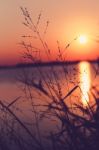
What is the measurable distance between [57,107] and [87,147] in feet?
1.04

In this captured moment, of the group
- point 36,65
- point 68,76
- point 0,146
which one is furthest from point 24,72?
point 0,146

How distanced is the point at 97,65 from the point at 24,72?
1.57 ft

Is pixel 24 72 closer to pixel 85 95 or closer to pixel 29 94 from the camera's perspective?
pixel 29 94

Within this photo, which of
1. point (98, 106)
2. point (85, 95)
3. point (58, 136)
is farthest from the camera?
point (85, 95)

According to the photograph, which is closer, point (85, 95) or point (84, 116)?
point (84, 116)

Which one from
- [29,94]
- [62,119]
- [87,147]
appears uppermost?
[29,94]

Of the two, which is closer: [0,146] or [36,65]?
[36,65]

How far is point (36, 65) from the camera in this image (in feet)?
8.72

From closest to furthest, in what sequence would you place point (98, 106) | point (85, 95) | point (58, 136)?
point (98, 106) → point (58, 136) → point (85, 95)

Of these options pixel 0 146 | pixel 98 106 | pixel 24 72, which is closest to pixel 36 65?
pixel 24 72

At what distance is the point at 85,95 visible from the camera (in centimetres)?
295

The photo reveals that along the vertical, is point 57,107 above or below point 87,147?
above

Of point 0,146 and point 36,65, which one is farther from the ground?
point 36,65

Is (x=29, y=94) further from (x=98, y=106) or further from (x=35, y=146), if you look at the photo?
(x=98, y=106)
